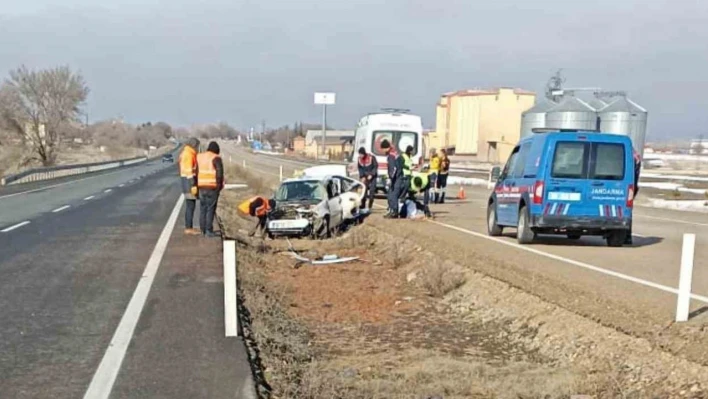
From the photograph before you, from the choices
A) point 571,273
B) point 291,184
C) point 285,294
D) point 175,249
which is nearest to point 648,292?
point 571,273

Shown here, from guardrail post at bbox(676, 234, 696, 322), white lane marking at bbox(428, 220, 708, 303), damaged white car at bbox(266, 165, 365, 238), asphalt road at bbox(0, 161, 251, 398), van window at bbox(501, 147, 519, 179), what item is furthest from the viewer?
damaged white car at bbox(266, 165, 365, 238)

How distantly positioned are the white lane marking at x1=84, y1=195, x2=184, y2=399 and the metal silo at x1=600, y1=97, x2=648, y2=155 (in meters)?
42.1

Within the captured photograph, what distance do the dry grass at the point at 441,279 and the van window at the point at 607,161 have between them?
3630mm

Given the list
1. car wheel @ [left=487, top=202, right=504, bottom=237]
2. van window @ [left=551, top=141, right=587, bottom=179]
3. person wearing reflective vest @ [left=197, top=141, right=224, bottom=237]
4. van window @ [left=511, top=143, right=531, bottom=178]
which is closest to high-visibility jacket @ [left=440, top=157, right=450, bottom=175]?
car wheel @ [left=487, top=202, right=504, bottom=237]

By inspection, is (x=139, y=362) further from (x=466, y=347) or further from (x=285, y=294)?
(x=285, y=294)

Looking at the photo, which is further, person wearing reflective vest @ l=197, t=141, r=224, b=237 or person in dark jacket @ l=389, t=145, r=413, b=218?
person in dark jacket @ l=389, t=145, r=413, b=218

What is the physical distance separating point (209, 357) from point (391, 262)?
8.07 m

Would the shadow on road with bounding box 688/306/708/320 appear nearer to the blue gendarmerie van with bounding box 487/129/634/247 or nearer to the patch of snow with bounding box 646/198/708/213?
the blue gendarmerie van with bounding box 487/129/634/247

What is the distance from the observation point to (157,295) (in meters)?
8.66

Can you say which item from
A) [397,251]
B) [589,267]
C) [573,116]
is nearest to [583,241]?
[397,251]

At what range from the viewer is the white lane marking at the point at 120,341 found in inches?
206

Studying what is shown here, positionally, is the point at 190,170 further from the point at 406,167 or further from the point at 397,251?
the point at 406,167

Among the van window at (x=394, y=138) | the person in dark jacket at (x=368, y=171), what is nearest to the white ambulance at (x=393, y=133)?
the van window at (x=394, y=138)

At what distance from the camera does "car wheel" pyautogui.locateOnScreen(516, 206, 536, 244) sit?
45.0 feet
